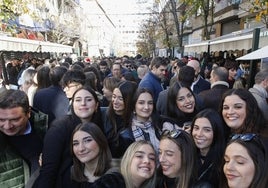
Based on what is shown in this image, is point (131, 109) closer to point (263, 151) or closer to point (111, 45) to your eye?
point (263, 151)

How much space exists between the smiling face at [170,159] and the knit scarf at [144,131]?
0.88 m

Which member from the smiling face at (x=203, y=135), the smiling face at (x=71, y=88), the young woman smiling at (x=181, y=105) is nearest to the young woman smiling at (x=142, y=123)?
the young woman smiling at (x=181, y=105)

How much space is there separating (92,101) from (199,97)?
209 centimetres

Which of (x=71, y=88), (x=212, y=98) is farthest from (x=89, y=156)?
(x=212, y=98)

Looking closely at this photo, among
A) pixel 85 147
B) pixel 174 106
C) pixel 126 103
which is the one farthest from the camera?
pixel 174 106

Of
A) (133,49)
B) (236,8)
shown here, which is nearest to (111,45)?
(133,49)

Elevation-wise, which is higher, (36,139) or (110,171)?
(36,139)

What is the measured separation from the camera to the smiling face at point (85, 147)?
113 inches

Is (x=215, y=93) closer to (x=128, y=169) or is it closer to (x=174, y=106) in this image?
(x=174, y=106)

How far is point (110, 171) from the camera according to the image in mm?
2820

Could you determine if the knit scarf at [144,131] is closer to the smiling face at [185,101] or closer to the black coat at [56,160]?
the smiling face at [185,101]

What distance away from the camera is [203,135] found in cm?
321

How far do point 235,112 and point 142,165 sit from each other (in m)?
1.38

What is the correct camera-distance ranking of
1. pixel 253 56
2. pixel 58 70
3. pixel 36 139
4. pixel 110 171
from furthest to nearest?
1. pixel 253 56
2. pixel 58 70
3. pixel 36 139
4. pixel 110 171
